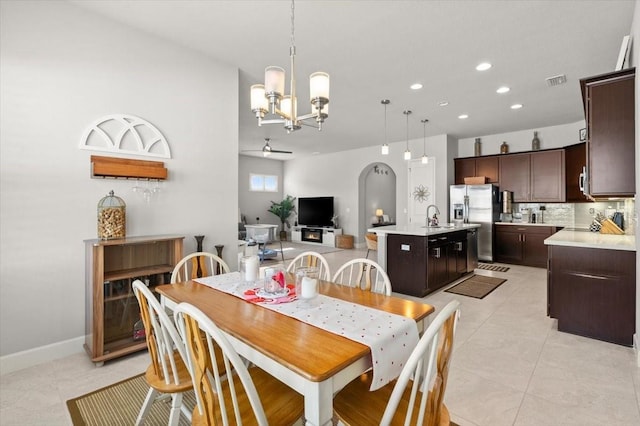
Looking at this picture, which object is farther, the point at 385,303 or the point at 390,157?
the point at 390,157

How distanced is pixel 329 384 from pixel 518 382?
6.36 feet

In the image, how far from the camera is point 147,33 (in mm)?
3012

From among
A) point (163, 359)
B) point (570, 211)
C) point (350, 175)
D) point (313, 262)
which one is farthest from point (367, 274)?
point (350, 175)

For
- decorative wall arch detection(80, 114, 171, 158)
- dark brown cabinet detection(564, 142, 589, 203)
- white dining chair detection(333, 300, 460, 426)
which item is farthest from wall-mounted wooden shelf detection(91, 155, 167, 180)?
dark brown cabinet detection(564, 142, 589, 203)

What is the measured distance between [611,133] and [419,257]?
2336mm

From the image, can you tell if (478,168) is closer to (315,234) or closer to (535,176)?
(535,176)

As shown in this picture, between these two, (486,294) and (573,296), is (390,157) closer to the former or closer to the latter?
(486,294)

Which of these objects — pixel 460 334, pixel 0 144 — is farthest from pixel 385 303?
pixel 0 144

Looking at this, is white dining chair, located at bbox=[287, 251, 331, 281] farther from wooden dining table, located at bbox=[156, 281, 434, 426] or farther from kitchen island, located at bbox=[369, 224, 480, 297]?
kitchen island, located at bbox=[369, 224, 480, 297]

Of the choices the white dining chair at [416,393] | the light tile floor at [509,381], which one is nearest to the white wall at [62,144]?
the light tile floor at [509,381]

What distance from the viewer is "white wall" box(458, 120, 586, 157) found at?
6.14 meters

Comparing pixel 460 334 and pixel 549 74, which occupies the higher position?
pixel 549 74

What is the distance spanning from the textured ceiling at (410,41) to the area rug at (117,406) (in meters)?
3.05

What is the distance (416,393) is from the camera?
1156 mm
